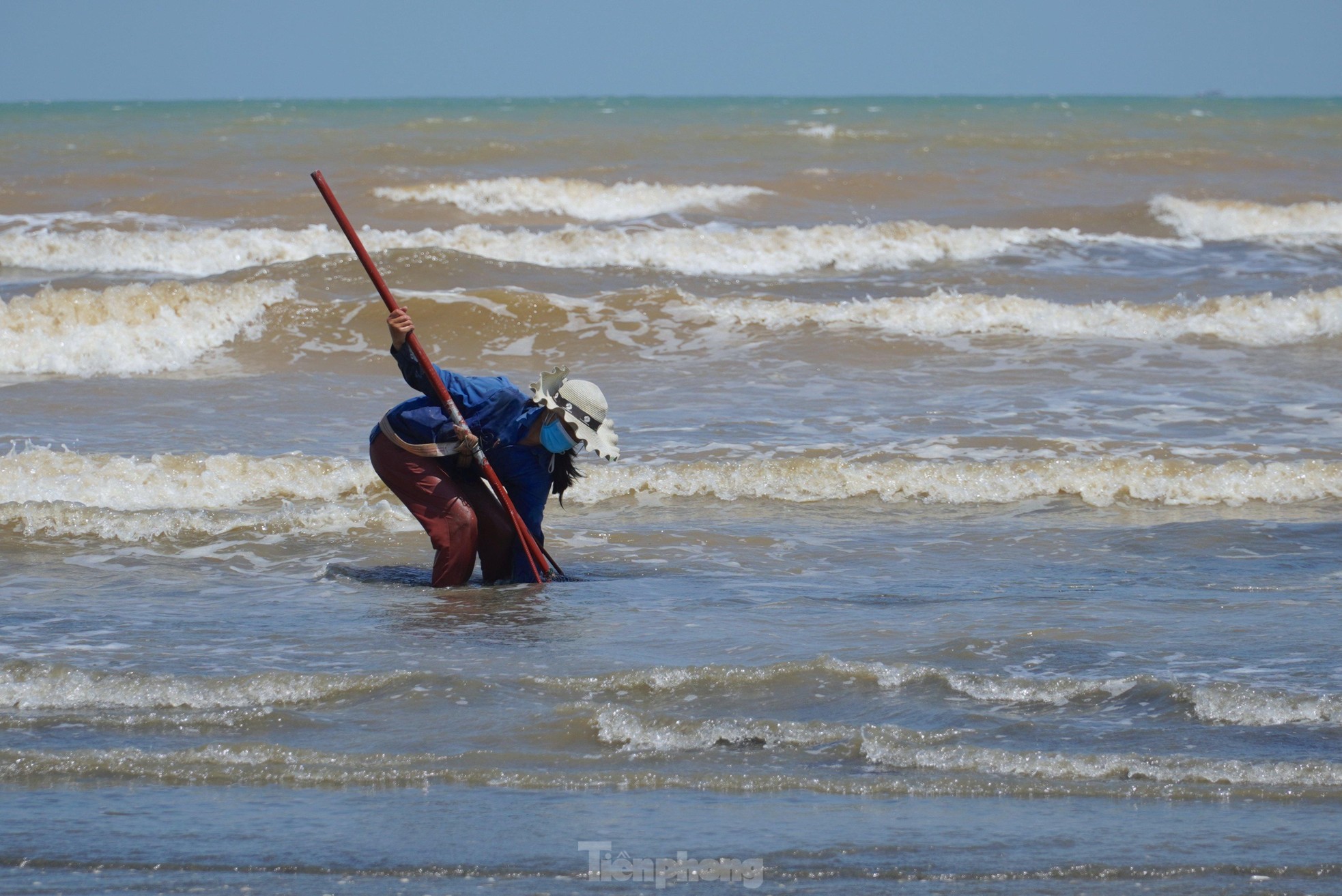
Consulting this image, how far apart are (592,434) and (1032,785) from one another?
2.24 meters

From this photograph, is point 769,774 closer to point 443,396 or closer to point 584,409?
point 584,409

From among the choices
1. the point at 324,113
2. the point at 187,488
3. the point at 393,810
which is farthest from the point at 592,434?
the point at 324,113

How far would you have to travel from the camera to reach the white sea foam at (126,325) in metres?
12.2

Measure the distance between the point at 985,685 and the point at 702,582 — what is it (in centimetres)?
187

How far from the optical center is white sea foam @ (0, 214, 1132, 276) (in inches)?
714

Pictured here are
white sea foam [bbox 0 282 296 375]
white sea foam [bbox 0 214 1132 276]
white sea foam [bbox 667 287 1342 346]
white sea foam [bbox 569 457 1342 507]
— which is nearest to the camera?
white sea foam [bbox 569 457 1342 507]

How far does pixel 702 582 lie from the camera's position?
6.38 meters

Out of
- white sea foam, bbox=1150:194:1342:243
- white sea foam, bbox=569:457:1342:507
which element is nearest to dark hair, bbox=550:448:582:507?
white sea foam, bbox=569:457:1342:507

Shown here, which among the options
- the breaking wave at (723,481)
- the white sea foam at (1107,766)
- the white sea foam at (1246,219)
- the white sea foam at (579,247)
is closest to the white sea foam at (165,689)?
the white sea foam at (1107,766)

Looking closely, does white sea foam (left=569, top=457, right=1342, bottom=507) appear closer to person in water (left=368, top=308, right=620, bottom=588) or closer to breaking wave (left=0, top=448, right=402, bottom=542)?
breaking wave (left=0, top=448, right=402, bottom=542)

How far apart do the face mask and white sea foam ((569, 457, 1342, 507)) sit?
2.43 meters

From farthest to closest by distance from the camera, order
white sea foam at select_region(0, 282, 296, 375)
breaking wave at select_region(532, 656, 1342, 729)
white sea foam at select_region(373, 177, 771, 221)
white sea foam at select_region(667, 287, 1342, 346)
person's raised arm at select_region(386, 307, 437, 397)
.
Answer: white sea foam at select_region(373, 177, 771, 221), white sea foam at select_region(667, 287, 1342, 346), white sea foam at select_region(0, 282, 296, 375), person's raised arm at select_region(386, 307, 437, 397), breaking wave at select_region(532, 656, 1342, 729)

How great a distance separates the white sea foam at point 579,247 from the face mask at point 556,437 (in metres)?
12.0

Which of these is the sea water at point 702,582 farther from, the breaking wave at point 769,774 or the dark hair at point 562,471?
Result: the dark hair at point 562,471
